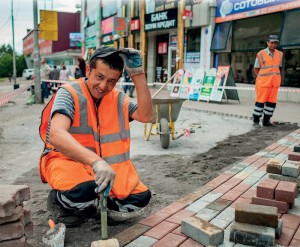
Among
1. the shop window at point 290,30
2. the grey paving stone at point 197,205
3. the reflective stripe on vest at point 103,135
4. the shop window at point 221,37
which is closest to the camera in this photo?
the reflective stripe on vest at point 103,135

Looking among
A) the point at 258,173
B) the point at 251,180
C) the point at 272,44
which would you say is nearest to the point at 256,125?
the point at 272,44

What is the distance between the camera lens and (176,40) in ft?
62.3

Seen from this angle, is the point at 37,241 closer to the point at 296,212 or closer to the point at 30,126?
the point at 296,212

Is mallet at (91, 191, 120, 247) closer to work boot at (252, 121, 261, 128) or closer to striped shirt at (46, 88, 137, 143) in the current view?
striped shirt at (46, 88, 137, 143)

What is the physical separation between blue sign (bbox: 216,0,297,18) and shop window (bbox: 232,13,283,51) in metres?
0.42

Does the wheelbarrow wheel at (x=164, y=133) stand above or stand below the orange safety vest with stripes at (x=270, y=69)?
below

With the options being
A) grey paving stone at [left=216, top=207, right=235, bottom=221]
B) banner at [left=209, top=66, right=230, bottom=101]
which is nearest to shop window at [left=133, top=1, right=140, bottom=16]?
banner at [left=209, top=66, right=230, bottom=101]

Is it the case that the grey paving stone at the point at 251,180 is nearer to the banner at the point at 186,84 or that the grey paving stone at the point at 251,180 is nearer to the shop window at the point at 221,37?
the banner at the point at 186,84

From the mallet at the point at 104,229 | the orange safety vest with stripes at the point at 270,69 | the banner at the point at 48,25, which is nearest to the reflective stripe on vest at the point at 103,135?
the mallet at the point at 104,229

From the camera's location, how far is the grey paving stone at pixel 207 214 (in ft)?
9.52

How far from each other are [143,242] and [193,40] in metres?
16.0

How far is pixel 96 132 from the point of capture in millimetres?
2707

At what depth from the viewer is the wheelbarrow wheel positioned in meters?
5.65

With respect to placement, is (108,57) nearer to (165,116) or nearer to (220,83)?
(165,116)
